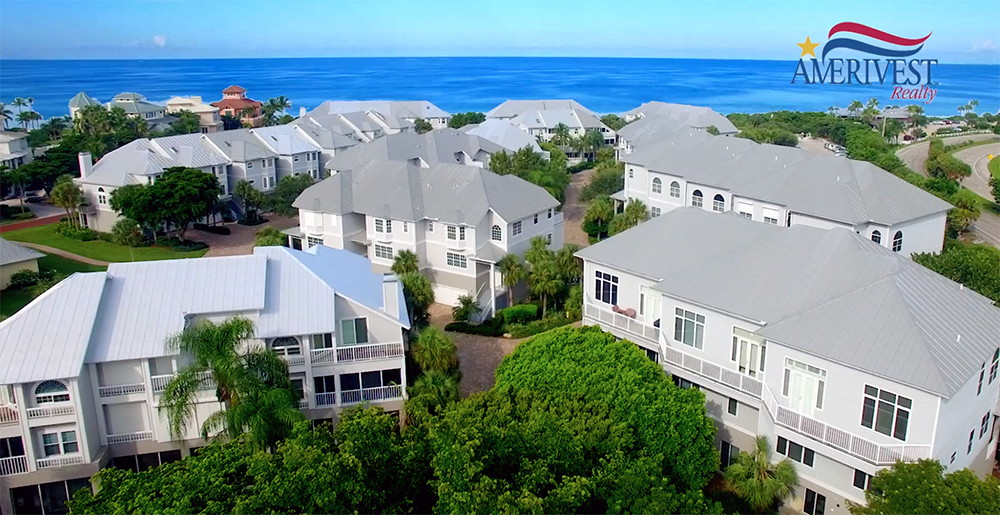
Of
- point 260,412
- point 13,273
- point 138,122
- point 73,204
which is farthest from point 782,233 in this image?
point 138,122

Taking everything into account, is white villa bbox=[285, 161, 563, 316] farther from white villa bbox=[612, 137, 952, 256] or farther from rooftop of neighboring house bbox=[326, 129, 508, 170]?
rooftop of neighboring house bbox=[326, 129, 508, 170]

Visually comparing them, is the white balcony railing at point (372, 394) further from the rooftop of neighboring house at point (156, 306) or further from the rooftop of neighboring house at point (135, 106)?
the rooftop of neighboring house at point (135, 106)

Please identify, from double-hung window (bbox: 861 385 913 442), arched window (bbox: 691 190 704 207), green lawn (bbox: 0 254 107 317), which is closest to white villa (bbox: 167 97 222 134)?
green lawn (bbox: 0 254 107 317)

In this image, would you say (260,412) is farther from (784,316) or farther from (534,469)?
(784,316)

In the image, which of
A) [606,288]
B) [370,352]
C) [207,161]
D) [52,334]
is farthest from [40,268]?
[606,288]

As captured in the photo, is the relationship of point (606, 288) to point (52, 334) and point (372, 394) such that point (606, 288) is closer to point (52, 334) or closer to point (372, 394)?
point (372, 394)

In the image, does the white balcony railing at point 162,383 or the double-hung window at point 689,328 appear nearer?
the white balcony railing at point 162,383

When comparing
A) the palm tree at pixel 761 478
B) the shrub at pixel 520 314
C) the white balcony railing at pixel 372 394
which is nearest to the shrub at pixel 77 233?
the shrub at pixel 520 314
